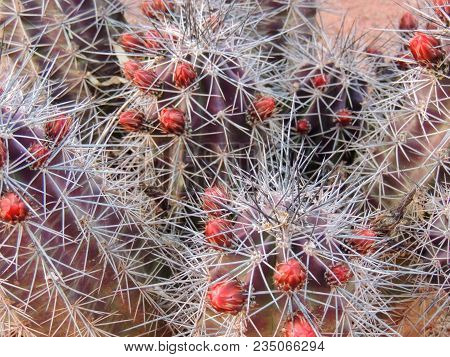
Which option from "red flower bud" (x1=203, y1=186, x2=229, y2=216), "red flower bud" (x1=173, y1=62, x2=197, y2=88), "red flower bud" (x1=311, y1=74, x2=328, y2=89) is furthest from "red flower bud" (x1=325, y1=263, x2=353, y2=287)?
"red flower bud" (x1=311, y1=74, x2=328, y2=89)

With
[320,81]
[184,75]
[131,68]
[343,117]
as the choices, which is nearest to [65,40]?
[131,68]

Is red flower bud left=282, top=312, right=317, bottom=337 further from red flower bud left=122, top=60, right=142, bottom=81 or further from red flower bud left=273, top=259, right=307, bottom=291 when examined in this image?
red flower bud left=122, top=60, right=142, bottom=81

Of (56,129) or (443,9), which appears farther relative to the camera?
(443,9)

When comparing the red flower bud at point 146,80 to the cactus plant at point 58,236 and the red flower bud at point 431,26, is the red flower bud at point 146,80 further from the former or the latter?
the red flower bud at point 431,26

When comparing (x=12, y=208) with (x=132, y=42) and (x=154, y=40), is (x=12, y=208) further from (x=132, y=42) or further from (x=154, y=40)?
(x=132, y=42)
